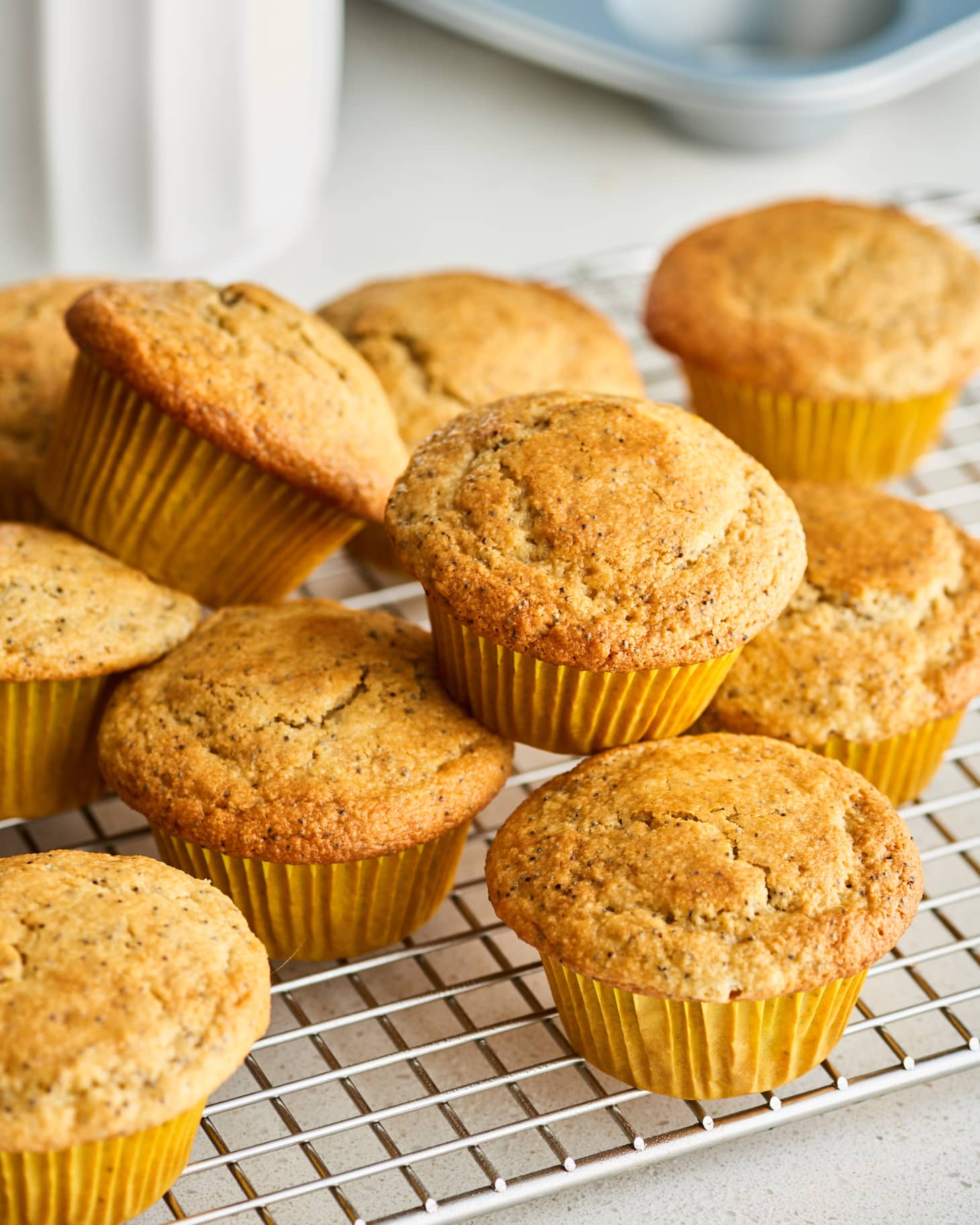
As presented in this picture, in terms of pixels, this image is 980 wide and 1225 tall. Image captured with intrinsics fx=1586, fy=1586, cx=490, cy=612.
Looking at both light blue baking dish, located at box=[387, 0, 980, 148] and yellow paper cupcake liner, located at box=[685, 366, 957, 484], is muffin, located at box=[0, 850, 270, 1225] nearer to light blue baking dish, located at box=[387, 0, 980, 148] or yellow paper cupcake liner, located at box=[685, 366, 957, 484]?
yellow paper cupcake liner, located at box=[685, 366, 957, 484]

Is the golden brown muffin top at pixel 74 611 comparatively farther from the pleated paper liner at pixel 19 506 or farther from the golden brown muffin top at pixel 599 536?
the golden brown muffin top at pixel 599 536

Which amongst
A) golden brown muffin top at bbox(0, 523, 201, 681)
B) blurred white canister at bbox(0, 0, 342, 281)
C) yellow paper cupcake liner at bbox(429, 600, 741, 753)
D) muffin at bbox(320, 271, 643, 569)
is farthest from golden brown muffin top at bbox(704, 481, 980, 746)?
blurred white canister at bbox(0, 0, 342, 281)


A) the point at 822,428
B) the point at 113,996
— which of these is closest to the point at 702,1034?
the point at 113,996

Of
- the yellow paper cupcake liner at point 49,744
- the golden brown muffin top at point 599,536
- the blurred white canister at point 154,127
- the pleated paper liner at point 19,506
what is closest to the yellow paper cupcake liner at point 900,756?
the golden brown muffin top at point 599,536

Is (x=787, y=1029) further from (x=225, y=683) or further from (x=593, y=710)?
(x=225, y=683)

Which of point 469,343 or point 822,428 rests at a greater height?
point 469,343

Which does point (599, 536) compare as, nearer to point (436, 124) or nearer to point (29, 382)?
point (29, 382)
